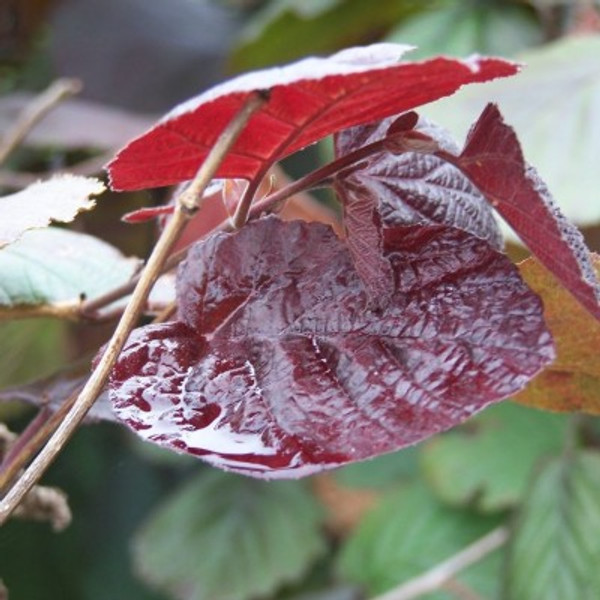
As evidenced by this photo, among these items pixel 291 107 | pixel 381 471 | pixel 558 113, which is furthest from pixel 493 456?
pixel 291 107

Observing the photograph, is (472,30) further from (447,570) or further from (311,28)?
(447,570)

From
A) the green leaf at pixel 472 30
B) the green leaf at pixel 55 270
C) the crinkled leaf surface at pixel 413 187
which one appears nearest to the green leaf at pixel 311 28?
the green leaf at pixel 472 30

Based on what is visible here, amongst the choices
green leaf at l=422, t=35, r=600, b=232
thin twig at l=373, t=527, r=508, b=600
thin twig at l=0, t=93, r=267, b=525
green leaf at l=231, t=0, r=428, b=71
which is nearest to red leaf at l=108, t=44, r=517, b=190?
thin twig at l=0, t=93, r=267, b=525

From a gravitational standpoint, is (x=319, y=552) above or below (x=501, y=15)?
below

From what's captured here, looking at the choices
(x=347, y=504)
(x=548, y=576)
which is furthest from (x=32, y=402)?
(x=347, y=504)

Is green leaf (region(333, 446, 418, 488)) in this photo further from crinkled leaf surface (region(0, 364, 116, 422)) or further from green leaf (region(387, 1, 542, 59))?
crinkled leaf surface (region(0, 364, 116, 422))

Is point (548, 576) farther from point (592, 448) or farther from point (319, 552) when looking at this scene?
point (319, 552)

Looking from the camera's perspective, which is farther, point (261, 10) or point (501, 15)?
point (261, 10)

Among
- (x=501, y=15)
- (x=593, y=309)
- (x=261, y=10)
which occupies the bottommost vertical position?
(x=593, y=309)
